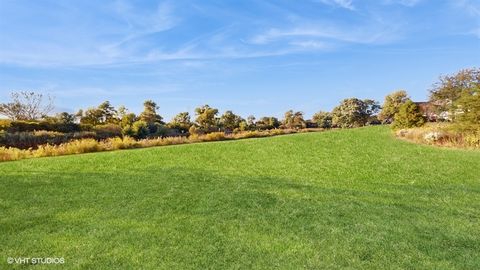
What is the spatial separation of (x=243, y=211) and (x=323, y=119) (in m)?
42.4

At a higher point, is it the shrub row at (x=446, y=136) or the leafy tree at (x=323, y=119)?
the leafy tree at (x=323, y=119)

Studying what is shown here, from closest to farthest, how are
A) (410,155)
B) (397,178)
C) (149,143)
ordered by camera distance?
(397,178), (410,155), (149,143)

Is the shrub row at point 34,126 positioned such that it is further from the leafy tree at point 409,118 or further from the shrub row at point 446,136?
the shrub row at point 446,136

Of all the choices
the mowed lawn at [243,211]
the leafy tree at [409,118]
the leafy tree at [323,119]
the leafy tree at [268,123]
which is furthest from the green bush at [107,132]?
the leafy tree at [323,119]

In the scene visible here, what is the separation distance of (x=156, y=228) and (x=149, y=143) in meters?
11.1

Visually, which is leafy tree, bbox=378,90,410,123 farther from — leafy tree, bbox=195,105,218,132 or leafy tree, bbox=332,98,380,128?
leafy tree, bbox=195,105,218,132

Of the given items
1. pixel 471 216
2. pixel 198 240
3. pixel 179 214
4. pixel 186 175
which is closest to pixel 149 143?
pixel 186 175

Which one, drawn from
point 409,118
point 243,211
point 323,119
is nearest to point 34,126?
point 243,211

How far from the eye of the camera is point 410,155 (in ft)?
35.9

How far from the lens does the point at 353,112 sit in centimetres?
4128

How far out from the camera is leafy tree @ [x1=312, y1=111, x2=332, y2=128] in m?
44.7

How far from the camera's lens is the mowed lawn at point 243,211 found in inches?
157

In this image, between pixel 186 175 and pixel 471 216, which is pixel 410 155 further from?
pixel 186 175

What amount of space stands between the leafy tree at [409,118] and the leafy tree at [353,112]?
24.0 meters
